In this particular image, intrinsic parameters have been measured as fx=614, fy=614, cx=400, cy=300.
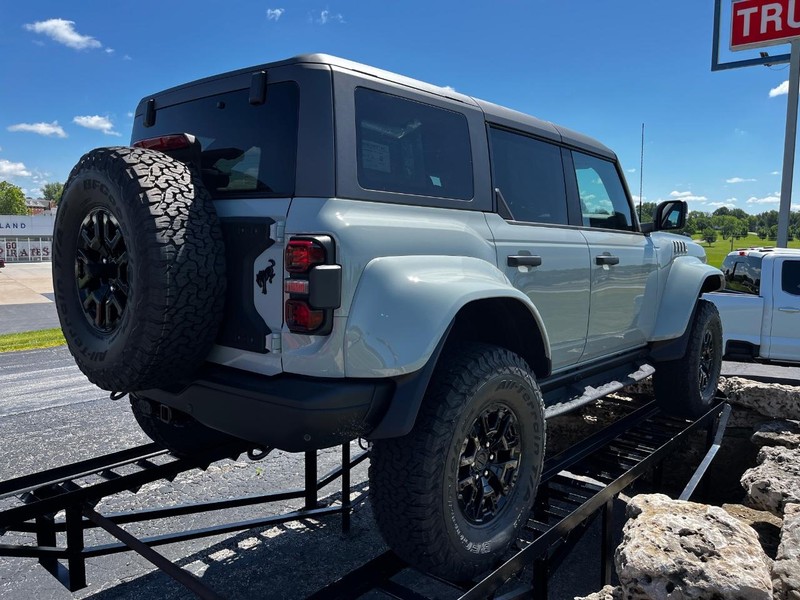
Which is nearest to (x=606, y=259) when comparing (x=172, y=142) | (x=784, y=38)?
(x=172, y=142)

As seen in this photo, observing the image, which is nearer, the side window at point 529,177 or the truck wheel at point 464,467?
the truck wheel at point 464,467

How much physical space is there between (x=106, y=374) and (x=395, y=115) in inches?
58.0

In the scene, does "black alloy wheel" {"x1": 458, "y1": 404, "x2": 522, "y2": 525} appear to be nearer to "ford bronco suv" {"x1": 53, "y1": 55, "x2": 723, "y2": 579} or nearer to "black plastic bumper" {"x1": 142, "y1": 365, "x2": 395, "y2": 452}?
"ford bronco suv" {"x1": 53, "y1": 55, "x2": 723, "y2": 579}

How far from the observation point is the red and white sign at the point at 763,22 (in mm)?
13148

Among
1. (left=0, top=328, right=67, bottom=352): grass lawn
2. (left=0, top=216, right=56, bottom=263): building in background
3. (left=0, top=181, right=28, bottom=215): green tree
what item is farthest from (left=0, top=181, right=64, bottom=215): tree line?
(left=0, top=328, right=67, bottom=352): grass lawn

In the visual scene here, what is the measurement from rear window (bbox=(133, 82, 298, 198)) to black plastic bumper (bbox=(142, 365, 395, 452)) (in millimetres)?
690

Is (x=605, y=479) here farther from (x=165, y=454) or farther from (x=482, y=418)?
(x=165, y=454)

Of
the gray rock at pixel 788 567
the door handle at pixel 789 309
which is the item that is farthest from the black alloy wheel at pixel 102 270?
the door handle at pixel 789 309

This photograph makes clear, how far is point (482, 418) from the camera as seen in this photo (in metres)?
2.52

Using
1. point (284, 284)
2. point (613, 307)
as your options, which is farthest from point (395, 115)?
point (613, 307)

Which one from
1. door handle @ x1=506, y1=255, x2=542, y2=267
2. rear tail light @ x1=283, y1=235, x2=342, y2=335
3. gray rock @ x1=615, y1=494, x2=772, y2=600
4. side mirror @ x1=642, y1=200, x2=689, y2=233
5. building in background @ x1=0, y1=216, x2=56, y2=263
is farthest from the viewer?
building in background @ x1=0, y1=216, x2=56, y2=263

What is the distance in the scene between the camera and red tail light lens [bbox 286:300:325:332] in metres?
2.03

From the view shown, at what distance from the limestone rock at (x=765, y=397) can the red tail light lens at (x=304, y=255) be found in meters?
4.47

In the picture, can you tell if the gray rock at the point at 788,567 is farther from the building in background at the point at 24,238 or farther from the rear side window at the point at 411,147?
the building in background at the point at 24,238
